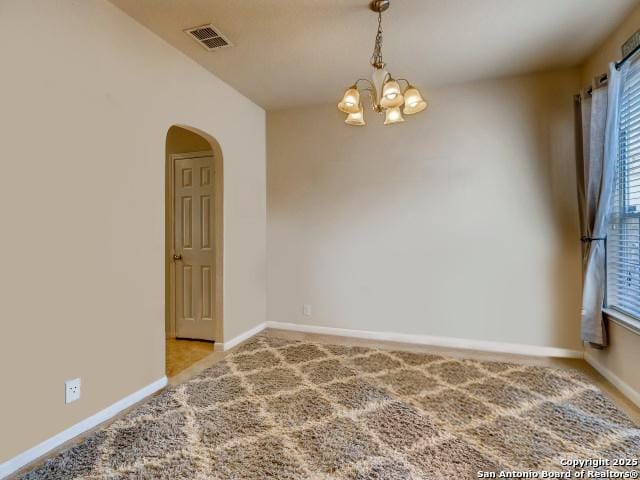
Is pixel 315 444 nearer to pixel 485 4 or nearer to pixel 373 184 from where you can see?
pixel 373 184

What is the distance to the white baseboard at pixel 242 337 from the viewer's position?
3479 mm

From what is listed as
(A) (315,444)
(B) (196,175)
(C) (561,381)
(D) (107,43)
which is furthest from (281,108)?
(C) (561,381)

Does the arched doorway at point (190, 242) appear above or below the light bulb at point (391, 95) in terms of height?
below

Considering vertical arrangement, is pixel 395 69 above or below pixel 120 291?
above

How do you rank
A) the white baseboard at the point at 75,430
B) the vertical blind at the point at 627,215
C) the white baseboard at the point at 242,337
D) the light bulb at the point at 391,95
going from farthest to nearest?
the white baseboard at the point at 242,337
the vertical blind at the point at 627,215
the light bulb at the point at 391,95
the white baseboard at the point at 75,430

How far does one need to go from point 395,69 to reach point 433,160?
1.00 meters

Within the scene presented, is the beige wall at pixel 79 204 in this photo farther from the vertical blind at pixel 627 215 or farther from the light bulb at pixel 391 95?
the vertical blind at pixel 627 215

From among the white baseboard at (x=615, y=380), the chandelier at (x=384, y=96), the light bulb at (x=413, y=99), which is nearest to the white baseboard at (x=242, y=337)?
the chandelier at (x=384, y=96)

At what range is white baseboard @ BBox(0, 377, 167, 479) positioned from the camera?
1.75 m

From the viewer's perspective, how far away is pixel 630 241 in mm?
2535

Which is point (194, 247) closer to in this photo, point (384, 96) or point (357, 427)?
point (357, 427)

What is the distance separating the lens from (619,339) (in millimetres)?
2590

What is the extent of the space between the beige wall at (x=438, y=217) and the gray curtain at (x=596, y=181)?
0.36 m

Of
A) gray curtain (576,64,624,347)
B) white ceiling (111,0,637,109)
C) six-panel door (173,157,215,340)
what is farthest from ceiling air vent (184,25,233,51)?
gray curtain (576,64,624,347)
